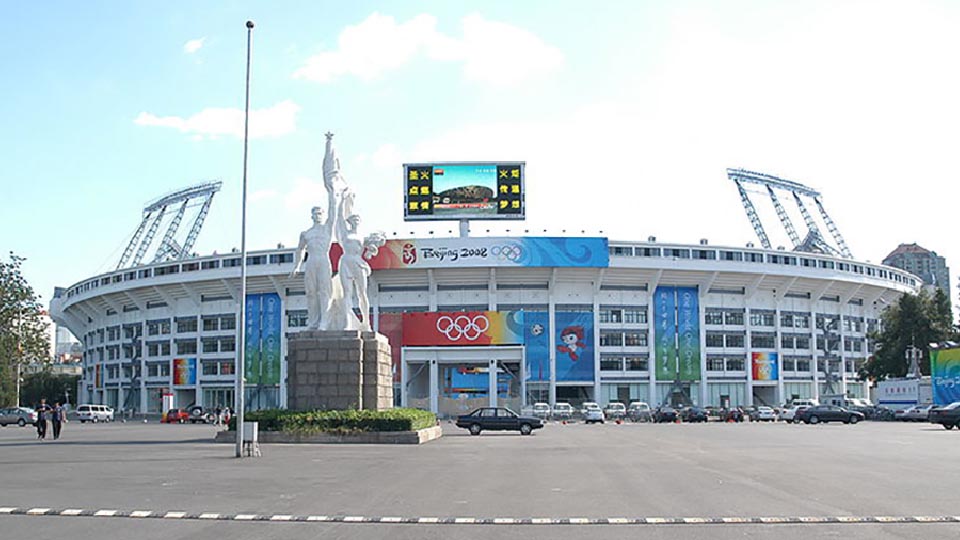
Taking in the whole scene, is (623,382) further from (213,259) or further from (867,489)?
(867,489)

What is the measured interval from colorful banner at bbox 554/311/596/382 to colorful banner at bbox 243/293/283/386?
86.5 ft

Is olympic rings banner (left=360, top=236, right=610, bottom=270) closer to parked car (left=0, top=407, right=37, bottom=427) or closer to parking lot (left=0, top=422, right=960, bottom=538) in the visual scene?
parked car (left=0, top=407, right=37, bottom=427)

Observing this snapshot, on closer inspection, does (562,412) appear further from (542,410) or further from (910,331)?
(910,331)

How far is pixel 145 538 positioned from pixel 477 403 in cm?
6641

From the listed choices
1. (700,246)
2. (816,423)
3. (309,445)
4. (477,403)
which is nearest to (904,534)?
(309,445)

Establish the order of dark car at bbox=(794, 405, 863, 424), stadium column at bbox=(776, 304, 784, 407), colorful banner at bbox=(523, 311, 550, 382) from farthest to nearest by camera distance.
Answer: stadium column at bbox=(776, 304, 784, 407), colorful banner at bbox=(523, 311, 550, 382), dark car at bbox=(794, 405, 863, 424)

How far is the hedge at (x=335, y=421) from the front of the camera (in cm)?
3108

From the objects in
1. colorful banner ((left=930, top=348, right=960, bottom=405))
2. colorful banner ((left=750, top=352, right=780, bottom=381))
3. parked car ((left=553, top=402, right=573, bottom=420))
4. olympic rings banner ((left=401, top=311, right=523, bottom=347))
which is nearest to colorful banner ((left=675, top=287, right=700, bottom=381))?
colorful banner ((left=750, top=352, right=780, bottom=381))

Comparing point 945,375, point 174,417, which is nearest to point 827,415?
point 945,375

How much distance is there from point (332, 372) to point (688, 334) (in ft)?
181

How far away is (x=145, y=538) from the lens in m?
11.2

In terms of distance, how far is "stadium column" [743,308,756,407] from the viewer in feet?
272

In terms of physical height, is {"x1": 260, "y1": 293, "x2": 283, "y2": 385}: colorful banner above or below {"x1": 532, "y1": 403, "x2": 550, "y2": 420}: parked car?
above

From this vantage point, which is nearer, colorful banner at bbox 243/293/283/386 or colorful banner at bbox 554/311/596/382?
colorful banner at bbox 554/311/596/382
